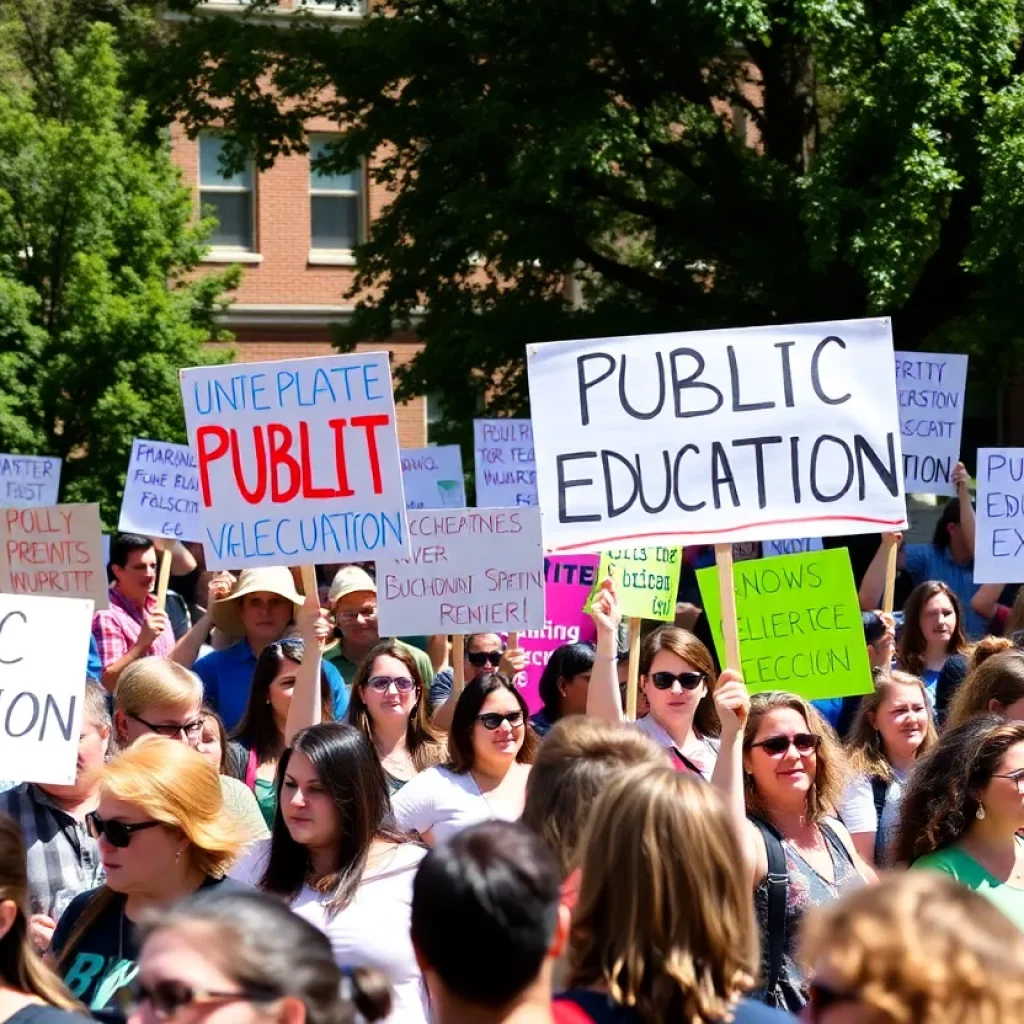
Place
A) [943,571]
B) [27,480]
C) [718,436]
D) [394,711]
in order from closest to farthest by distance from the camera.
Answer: [718,436] < [394,711] < [943,571] < [27,480]

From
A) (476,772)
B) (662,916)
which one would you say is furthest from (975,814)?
(662,916)

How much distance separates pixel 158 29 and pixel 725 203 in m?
11.7

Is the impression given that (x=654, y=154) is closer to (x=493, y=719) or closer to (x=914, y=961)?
(x=493, y=719)

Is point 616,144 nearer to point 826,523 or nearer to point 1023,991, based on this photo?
point 826,523

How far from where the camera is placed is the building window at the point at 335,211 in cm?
2902

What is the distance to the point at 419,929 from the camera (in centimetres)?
269

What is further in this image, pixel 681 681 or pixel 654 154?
pixel 654 154

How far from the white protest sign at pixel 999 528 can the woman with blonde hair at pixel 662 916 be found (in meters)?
5.78

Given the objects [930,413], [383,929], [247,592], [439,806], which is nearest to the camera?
[383,929]

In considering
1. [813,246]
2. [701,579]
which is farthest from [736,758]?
[813,246]

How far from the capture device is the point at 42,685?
5.15 meters

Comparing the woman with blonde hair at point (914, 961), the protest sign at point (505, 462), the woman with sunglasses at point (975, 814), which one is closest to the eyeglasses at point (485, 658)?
the protest sign at point (505, 462)

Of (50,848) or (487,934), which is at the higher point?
(487,934)

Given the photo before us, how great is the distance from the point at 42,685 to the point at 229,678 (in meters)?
2.38
